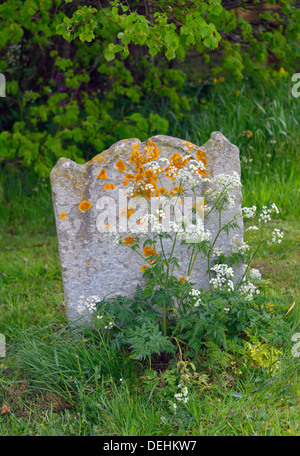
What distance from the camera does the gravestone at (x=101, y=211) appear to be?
8.30 ft

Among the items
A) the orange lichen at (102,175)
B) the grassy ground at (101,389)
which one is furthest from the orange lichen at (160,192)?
the grassy ground at (101,389)

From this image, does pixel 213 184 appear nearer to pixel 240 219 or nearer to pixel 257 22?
pixel 240 219

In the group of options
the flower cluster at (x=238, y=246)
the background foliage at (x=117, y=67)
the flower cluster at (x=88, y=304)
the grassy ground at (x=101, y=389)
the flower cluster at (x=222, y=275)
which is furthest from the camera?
the background foliage at (x=117, y=67)

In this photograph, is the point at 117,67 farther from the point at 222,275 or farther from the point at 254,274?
the point at 222,275

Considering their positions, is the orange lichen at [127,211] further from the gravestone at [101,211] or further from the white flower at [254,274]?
the white flower at [254,274]

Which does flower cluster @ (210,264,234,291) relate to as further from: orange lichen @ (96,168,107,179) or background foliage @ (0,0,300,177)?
background foliage @ (0,0,300,177)

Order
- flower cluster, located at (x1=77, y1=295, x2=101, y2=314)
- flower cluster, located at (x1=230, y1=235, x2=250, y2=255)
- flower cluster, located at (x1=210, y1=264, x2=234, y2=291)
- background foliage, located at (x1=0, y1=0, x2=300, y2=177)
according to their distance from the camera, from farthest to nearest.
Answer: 1. background foliage, located at (x1=0, y1=0, x2=300, y2=177)
2. flower cluster, located at (x1=230, y1=235, x2=250, y2=255)
3. flower cluster, located at (x1=77, y1=295, x2=101, y2=314)
4. flower cluster, located at (x1=210, y1=264, x2=234, y2=291)

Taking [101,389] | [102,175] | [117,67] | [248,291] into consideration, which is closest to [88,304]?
[101,389]

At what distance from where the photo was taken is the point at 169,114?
553 centimetres

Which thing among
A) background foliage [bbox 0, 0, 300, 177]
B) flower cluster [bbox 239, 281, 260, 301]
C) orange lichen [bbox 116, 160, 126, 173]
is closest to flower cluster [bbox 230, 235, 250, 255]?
flower cluster [bbox 239, 281, 260, 301]

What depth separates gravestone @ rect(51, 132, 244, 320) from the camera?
99.7 inches

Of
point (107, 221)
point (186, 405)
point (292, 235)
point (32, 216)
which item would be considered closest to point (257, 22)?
point (292, 235)

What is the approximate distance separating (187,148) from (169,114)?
305cm

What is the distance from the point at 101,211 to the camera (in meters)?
2.55
